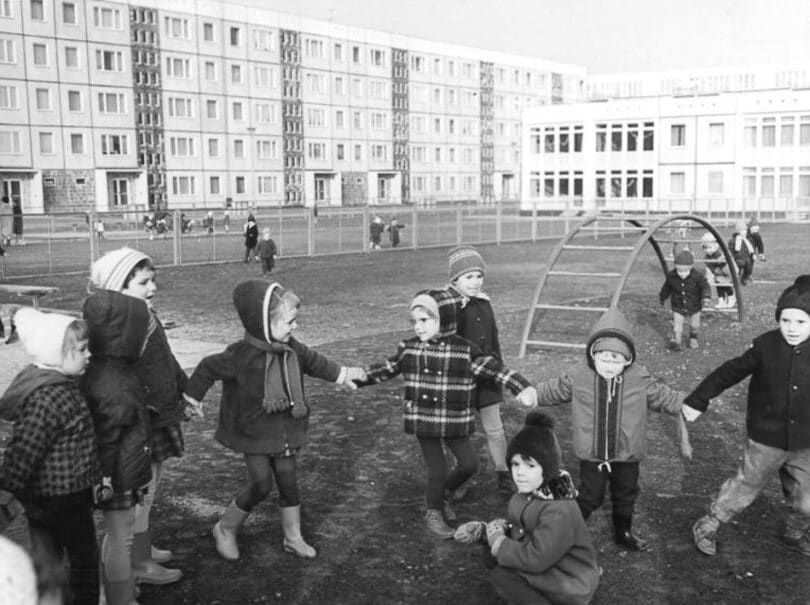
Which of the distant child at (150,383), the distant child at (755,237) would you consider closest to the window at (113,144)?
the distant child at (755,237)


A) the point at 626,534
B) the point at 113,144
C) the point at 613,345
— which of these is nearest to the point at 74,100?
the point at 113,144

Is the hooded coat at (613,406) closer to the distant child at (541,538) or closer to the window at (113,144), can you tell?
the distant child at (541,538)

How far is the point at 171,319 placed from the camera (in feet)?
48.7

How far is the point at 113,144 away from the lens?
65.1 m

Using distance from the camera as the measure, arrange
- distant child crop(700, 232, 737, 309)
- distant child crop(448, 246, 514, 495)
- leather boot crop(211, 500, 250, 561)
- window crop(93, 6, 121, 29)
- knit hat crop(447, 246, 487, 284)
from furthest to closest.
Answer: window crop(93, 6, 121, 29)
distant child crop(700, 232, 737, 309)
knit hat crop(447, 246, 487, 284)
distant child crop(448, 246, 514, 495)
leather boot crop(211, 500, 250, 561)

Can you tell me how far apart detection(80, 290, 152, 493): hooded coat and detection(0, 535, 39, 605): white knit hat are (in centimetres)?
278

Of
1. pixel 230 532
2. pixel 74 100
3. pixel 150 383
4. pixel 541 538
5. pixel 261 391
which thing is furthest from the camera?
pixel 74 100

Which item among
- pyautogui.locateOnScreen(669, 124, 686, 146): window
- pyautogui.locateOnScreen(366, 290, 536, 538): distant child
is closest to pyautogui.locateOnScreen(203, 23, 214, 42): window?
pyautogui.locateOnScreen(669, 124, 686, 146): window

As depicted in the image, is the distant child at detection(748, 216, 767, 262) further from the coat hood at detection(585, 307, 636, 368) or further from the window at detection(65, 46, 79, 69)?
the window at detection(65, 46, 79, 69)

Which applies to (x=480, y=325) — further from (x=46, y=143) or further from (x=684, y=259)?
(x=46, y=143)

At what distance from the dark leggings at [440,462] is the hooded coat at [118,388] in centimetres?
169

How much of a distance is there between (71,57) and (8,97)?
5.61 meters

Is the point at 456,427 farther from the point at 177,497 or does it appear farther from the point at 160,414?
the point at 177,497

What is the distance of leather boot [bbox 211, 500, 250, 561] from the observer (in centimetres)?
507
